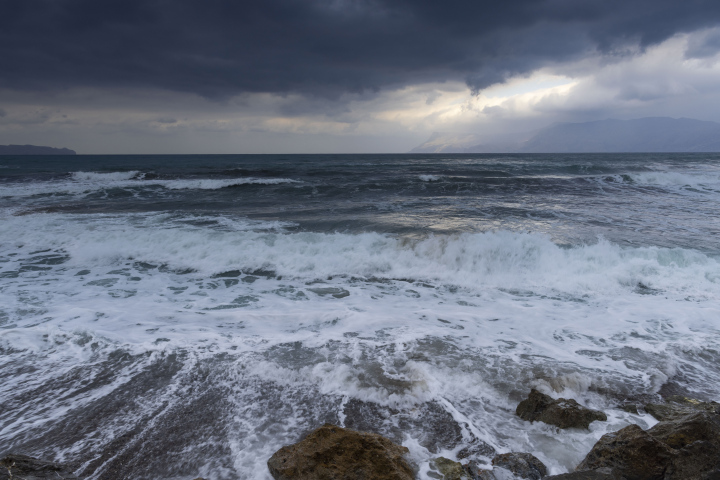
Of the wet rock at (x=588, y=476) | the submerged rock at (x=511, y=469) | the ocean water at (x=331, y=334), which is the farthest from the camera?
the ocean water at (x=331, y=334)

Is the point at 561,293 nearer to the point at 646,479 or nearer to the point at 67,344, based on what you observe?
the point at 646,479

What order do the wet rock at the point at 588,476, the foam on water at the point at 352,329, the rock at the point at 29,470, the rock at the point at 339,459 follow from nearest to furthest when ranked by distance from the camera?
the rock at the point at 29,470
the wet rock at the point at 588,476
the rock at the point at 339,459
the foam on water at the point at 352,329

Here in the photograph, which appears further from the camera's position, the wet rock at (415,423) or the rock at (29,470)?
the wet rock at (415,423)

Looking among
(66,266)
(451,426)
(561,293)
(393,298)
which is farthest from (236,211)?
(451,426)

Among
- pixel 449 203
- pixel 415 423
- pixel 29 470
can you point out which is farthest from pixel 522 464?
pixel 449 203

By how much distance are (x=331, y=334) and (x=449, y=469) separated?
2.80 metres

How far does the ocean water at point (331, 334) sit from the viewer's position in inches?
126

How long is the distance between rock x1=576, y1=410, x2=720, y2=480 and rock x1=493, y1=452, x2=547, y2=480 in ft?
0.93

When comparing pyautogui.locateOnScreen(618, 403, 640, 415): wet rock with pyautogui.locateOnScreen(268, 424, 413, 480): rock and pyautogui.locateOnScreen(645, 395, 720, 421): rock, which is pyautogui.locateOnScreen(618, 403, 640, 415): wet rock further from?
pyautogui.locateOnScreen(268, 424, 413, 480): rock

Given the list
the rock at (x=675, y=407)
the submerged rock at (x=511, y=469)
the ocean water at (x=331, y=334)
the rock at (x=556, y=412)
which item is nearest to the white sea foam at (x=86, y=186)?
the ocean water at (x=331, y=334)

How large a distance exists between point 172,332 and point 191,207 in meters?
12.9

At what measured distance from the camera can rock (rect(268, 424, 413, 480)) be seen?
257cm

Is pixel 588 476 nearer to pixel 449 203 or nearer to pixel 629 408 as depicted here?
pixel 629 408

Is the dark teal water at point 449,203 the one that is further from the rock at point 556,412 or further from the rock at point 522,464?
the rock at point 522,464
